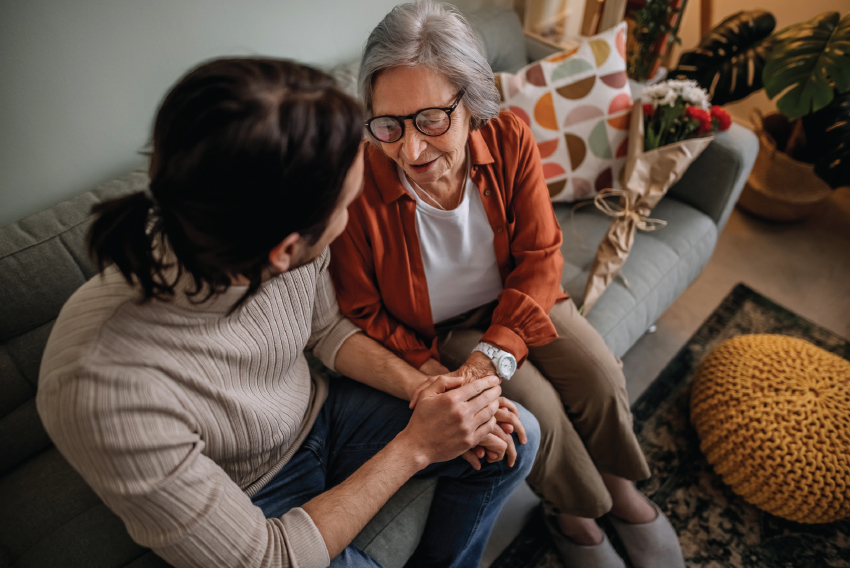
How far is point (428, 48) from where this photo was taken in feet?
3.31

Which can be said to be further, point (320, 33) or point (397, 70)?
point (320, 33)

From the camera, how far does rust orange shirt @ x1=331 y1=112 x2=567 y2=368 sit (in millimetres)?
1165

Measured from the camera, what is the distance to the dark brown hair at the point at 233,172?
2.08ft

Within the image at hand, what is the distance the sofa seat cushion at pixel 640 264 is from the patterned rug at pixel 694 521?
301mm

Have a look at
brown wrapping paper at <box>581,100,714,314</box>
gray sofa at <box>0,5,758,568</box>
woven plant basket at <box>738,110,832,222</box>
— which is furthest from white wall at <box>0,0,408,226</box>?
woven plant basket at <box>738,110,832,222</box>

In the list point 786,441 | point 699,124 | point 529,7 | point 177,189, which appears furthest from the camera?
point 529,7

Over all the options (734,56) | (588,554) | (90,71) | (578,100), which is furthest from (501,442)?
(734,56)

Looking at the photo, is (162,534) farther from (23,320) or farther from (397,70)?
(397,70)

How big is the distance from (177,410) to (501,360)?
677 mm

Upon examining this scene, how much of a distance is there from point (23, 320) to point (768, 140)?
2.75 metres

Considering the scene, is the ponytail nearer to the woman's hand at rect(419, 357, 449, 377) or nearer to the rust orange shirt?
the rust orange shirt

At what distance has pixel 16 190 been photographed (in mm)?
1232

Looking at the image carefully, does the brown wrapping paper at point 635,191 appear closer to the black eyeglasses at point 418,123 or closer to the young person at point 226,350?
the young person at point 226,350

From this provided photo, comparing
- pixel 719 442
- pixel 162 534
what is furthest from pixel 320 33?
pixel 719 442
